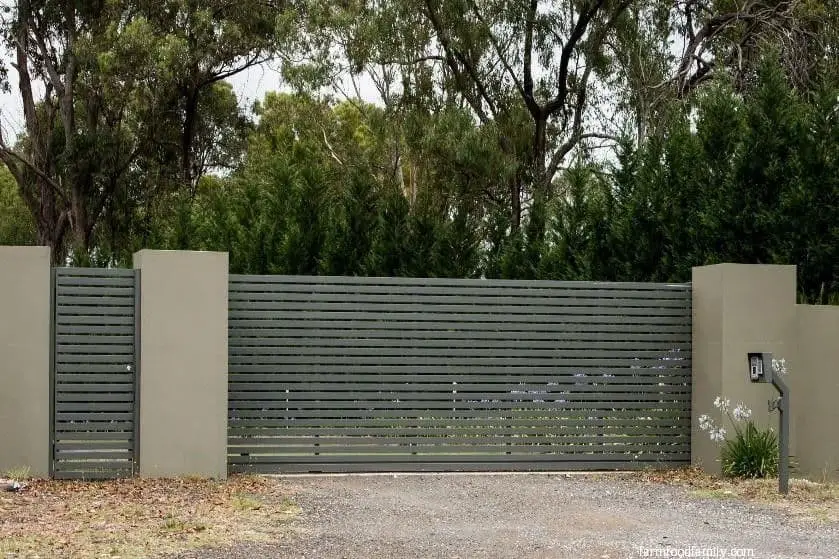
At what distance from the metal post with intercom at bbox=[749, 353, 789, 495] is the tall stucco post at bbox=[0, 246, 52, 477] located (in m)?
5.71

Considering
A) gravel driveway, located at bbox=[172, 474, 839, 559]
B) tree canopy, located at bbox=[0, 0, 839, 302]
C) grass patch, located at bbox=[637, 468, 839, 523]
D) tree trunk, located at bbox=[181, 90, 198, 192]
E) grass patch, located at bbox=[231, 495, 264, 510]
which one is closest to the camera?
gravel driveway, located at bbox=[172, 474, 839, 559]

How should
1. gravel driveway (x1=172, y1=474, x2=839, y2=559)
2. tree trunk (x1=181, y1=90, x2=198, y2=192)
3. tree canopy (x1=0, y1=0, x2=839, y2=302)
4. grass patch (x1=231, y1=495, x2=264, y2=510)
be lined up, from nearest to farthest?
gravel driveway (x1=172, y1=474, x2=839, y2=559)
grass patch (x1=231, y1=495, x2=264, y2=510)
tree canopy (x1=0, y1=0, x2=839, y2=302)
tree trunk (x1=181, y1=90, x2=198, y2=192)

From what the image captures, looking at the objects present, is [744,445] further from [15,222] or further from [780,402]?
[15,222]

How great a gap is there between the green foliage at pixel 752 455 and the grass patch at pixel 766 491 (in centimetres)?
12

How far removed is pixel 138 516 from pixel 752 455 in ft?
17.1

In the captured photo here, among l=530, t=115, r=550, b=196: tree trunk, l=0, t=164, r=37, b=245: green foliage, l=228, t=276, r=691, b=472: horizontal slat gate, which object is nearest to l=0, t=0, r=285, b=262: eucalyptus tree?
l=530, t=115, r=550, b=196: tree trunk

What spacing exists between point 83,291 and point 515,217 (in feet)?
40.0

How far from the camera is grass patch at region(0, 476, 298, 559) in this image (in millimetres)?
5961

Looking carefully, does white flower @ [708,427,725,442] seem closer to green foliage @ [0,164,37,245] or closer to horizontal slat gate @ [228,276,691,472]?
horizontal slat gate @ [228,276,691,472]

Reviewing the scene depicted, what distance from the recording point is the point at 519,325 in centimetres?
945

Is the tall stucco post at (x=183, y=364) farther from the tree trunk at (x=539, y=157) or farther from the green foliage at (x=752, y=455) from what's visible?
the tree trunk at (x=539, y=157)

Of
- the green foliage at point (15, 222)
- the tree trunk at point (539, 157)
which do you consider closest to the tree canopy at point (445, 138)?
the tree trunk at point (539, 157)

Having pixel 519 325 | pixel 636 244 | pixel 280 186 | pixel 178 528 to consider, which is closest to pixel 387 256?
pixel 280 186

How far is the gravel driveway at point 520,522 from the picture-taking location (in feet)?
20.0
